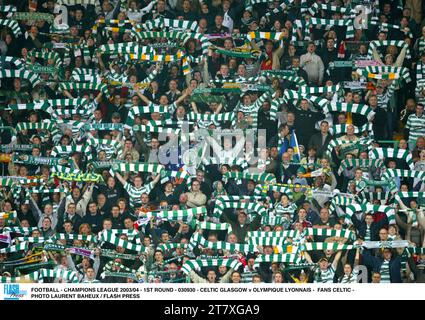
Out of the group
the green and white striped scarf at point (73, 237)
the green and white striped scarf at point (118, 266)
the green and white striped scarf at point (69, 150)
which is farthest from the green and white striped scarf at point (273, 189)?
the green and white striped scarf at point (69, 150)

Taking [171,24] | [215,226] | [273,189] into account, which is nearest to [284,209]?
[273,189]

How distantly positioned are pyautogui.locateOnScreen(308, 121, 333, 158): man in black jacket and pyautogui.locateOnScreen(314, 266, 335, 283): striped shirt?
1871 millimetres

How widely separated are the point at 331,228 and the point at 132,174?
10.2 feet

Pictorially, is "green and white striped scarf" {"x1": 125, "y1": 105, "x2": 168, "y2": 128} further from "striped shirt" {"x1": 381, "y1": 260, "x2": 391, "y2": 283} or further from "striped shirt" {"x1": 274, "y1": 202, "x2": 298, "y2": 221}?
"striped shirt" {"x1": 381, "y1": 260, "x2": 391, "y2": 283}

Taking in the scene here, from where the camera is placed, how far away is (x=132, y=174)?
1833 centimetres

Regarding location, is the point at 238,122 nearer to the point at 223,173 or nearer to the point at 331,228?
the point at 223,173

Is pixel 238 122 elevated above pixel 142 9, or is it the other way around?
pixel 142 9

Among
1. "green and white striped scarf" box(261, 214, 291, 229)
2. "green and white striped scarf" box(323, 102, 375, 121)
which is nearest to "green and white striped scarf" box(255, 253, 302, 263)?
"green and white striped scarf" box(261, 214, 291, 229)

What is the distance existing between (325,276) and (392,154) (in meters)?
2.27

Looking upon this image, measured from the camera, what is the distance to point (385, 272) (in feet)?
56.9

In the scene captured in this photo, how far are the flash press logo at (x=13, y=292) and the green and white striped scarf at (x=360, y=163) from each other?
5.01 meters
